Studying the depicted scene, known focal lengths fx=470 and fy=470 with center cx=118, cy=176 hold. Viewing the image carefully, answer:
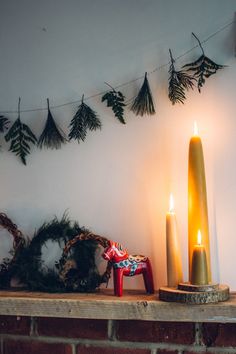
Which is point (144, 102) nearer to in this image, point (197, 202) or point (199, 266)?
point (197, 202)

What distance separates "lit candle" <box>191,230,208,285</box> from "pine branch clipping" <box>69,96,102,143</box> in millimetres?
411

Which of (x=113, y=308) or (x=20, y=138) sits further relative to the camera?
(x=20, y=138)

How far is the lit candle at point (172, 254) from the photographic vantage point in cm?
101

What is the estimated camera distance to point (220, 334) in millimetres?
1005

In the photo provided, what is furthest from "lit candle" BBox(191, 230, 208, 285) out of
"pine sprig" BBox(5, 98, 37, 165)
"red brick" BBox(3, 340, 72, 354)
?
"pine sprig" BBox(5, 98, 37, 165)

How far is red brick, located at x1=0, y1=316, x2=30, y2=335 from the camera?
43.4 inches

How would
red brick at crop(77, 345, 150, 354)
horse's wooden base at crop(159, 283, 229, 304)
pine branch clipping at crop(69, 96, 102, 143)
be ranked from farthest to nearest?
1. pine branch clipping at crop(69, 96, 102, 143)
2. red brick at crop(77, 345, 150, 354)
3. horse's wooden base at crop(159, 283, 229, 304)

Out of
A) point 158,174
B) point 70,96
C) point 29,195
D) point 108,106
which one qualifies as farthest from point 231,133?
point 29,195

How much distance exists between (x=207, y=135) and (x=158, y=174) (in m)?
0.15

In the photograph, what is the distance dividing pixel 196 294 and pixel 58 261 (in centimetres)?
38

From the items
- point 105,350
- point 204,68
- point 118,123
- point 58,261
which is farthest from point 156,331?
point 204,68

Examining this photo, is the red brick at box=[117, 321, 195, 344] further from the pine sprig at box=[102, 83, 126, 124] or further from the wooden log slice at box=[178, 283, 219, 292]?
the pine sprig at box=[102, 83, 126, 124]

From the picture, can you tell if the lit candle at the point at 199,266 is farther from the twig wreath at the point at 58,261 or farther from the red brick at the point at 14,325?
the red brick at the point at 14,325

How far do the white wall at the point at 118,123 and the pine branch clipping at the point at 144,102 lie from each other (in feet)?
0.06
